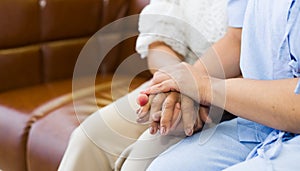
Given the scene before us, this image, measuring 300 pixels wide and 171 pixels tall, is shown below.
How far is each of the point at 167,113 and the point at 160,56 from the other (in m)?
0.42

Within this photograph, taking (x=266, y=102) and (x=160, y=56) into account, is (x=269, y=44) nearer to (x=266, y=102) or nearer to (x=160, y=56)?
(x=266, y=102)

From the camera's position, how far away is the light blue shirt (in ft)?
3.12

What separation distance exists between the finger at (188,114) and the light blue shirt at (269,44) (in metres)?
0.10

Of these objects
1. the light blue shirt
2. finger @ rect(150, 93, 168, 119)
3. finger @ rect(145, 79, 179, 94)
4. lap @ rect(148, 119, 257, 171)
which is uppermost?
the light blue shirt

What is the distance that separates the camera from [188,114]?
3.35 ft

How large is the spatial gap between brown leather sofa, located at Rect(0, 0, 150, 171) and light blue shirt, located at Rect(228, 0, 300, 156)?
55cm

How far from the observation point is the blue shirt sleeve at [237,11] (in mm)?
1152

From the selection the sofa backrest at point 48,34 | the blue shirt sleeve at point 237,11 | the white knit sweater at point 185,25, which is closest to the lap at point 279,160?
the blue shirt sleeve at point 237,11

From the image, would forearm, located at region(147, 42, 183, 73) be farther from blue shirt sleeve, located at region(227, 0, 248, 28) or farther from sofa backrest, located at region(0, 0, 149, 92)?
sofa backrest, located at region(0, 0, 149, 92)

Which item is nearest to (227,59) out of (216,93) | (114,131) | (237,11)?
(237,11)

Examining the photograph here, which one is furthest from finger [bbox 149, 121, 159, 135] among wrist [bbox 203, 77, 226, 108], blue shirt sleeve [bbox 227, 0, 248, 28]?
blue shirt sleeve [bbox 227, 0, 248, 28]

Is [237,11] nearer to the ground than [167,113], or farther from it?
farther from it

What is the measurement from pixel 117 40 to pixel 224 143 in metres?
0.98

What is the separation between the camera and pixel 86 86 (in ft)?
5.33
